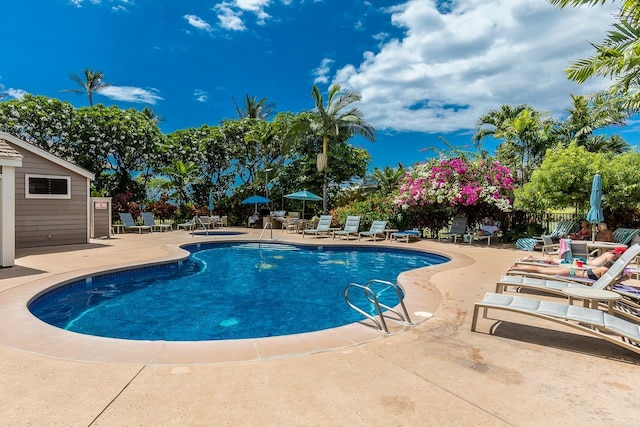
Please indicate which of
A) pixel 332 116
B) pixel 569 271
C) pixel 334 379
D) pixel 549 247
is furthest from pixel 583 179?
pixel 332 116

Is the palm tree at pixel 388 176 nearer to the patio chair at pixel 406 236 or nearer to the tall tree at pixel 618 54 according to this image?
the patio chair at pixel 406 236

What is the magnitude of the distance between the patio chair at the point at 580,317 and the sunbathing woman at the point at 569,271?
220 centimetres

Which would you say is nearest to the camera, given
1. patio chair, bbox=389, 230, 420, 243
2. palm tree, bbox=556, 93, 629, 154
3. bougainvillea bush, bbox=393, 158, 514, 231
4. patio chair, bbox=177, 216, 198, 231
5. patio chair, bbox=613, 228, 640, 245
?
patio chair, bbox=613, 228, 640, 245

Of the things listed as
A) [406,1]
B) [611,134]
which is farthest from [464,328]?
[611,134]

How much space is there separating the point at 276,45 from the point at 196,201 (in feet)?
43.3

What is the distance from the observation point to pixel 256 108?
1174 inches

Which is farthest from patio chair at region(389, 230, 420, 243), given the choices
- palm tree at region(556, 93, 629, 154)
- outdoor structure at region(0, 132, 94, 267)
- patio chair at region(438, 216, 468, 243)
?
palm tree at region(556, 93, 629, 154)

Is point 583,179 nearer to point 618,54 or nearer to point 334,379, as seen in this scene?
point 618,54

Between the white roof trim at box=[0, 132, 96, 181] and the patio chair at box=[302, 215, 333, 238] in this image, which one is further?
the patio chair at box=[302, 215, 333, 238]

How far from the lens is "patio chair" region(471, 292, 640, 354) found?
3344 mm

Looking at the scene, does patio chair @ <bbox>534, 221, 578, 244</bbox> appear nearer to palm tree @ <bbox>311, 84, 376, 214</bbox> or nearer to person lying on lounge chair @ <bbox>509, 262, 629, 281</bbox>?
person lying on lounge chair @ <bbox>509, 262, 629, 281</bbox>

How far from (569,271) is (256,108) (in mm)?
27641

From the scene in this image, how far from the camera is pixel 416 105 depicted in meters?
33.3

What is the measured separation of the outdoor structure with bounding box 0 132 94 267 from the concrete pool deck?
835 cm
